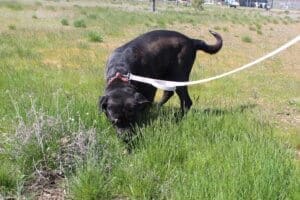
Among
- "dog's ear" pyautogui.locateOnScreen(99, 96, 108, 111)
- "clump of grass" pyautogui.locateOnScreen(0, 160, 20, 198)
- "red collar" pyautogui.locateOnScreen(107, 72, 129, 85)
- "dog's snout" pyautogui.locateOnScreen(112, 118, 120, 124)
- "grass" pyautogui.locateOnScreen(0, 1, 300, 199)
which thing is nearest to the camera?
"grass" pyautogui.locateOnScreen(0, 1, 300, 199)

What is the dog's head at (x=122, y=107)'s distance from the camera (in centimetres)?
513

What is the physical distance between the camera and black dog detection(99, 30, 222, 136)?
5.17 m

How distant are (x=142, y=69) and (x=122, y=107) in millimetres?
1395

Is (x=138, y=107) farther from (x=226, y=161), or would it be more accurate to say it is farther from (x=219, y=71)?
(x=219, y=71)

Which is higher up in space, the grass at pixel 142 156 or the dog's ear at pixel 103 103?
the dog's ear at pixel 103 103

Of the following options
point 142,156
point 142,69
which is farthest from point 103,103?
point 142,69

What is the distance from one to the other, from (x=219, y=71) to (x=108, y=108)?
297 inches

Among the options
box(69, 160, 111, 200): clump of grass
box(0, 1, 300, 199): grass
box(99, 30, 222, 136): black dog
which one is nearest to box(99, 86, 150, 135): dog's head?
box(99, 30, 222, 136): black dog

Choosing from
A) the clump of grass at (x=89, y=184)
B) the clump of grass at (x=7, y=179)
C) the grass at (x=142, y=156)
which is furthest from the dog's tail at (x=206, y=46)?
the clump of grass at (x=7, y=179)

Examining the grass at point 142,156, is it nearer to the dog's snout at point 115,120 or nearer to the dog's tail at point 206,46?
the dog's snout at point 115,120

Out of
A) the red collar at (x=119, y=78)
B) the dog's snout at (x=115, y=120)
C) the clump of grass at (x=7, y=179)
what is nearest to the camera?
the clump of grass at (x=7, y=179)

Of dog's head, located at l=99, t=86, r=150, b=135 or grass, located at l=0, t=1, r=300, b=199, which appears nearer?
grass, located at l=0, t=1, r=300, b=199

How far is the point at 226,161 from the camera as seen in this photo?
4.24 m

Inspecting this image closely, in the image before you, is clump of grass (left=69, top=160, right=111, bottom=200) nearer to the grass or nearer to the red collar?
the grass
